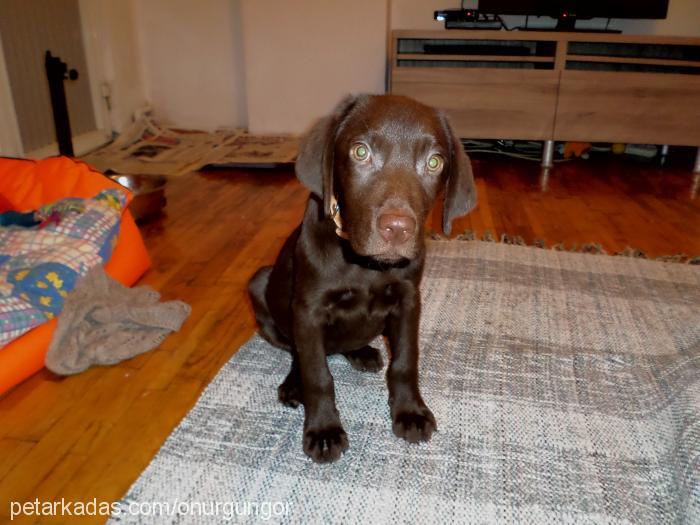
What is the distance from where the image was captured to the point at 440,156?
1.54 meters

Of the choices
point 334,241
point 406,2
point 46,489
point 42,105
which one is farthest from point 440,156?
point 406,2

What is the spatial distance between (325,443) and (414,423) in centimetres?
27

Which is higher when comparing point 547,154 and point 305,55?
point 305,55

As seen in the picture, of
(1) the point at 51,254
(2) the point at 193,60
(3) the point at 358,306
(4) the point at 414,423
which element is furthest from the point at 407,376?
(2) the point at 193,60

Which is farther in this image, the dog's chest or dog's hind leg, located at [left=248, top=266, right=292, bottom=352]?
dog's hind leg, located at [left=248, top=266, right=292, bottom=352]

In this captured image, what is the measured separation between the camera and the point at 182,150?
5.57 metres

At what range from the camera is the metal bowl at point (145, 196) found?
12.0ft

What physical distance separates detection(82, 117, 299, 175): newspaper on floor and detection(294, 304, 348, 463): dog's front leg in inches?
140

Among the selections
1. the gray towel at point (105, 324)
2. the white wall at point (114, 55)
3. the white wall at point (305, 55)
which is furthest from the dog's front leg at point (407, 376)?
the white wall at point (114, 55)

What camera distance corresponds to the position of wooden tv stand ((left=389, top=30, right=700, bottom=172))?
5.06m

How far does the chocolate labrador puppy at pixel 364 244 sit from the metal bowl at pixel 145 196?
207 cm

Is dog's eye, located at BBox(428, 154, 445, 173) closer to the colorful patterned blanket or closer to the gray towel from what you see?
the gray towel

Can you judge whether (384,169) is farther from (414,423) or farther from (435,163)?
(414,423)

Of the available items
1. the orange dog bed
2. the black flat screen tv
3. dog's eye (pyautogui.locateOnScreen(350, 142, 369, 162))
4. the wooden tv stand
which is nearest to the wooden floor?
the orange dog bed
